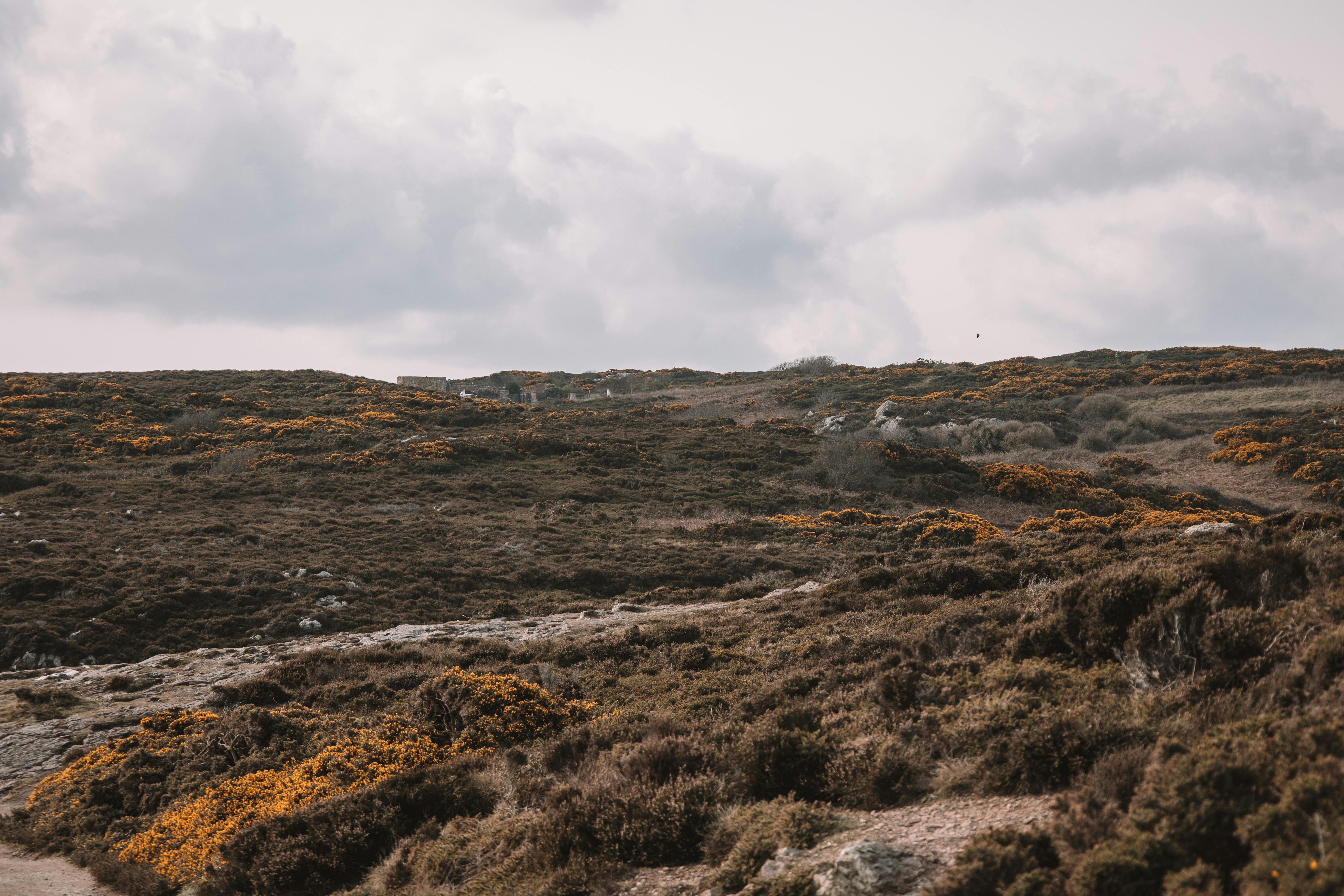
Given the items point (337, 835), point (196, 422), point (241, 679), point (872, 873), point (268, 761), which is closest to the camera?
point (872, 873)

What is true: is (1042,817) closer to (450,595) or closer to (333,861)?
(333,861)

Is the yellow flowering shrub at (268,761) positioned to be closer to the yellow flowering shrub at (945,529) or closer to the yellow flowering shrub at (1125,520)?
the yellow flowering shrub at (1125,520)

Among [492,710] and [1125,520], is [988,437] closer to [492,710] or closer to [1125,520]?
[1125,520]

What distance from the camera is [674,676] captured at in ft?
37.8

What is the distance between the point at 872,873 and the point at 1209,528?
12.9 metres

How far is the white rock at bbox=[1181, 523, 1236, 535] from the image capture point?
42.8ft

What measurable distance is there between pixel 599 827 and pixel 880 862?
7.99ft

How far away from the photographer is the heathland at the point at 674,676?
4441mm

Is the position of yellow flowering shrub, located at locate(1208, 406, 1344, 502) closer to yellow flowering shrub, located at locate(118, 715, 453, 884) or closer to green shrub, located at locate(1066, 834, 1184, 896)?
green shrub, located at locate(1066, 834, 1184, 896)

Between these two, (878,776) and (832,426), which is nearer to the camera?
(878,776)

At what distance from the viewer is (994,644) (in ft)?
27.0

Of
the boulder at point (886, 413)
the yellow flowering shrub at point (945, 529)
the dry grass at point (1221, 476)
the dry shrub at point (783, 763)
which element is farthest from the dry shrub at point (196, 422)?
the dry grass at point (1221, 476)

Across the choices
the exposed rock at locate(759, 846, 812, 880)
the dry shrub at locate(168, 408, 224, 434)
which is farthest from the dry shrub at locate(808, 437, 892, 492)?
the dry shrub at locate(168, 408, 224, 434)

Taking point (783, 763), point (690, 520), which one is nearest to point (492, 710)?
point (783, 763)
